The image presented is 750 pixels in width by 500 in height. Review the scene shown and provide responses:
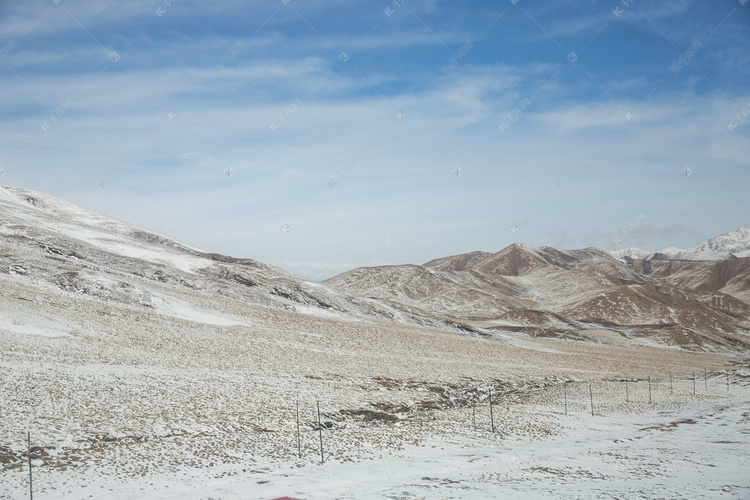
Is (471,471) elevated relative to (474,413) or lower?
elevated

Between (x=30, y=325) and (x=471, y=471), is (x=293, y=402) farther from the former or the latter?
→ (x=30, y=325)

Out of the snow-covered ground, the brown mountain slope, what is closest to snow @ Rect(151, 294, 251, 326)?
the snow-covered ground

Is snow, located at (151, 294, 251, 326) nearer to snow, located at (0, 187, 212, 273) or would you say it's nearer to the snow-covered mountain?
the snow-covered mountain

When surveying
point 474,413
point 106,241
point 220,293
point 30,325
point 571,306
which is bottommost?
point 571,306

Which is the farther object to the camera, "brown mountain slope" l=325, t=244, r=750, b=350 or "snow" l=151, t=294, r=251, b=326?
"brown mountain slope" l=325, t=244, r=750, b=350

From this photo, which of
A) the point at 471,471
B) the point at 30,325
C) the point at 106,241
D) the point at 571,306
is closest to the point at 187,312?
the point at 30,325

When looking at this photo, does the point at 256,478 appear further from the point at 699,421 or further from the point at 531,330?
the point at 531,330

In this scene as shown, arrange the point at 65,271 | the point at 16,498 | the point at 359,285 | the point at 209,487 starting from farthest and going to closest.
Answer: the point at 359,285
the point at 65,271
the point at 209,487
the point at 16,498

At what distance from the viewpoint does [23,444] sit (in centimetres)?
2000

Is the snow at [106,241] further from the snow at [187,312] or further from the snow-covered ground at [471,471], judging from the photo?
the snow-covered ground at [471,471]

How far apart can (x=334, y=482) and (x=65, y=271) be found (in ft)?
173

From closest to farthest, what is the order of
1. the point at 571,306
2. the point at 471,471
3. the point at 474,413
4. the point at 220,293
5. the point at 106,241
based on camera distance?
the point at 471,471
the point at 474,413
the point at 220,293
the point at 106,241
the point at 571,306

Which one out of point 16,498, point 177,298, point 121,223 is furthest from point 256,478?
point 121,223

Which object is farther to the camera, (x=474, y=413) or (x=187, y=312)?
(x=187, y=312)
